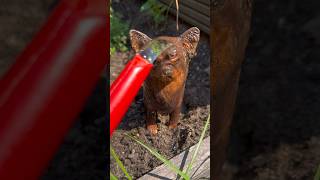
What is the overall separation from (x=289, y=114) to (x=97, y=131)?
0.17 meters

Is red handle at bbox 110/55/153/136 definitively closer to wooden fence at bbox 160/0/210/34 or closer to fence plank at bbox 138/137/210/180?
fence plank at bbox 138/137/210/180

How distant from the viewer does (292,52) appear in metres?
0.44

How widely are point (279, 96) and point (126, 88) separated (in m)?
0.24

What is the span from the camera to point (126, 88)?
0.65m

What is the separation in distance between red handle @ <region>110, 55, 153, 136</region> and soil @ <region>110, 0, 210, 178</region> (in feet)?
3.79

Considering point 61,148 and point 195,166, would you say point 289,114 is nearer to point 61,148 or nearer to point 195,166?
point 61,148

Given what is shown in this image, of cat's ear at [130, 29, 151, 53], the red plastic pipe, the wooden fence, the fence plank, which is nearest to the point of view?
the red plastic pipe

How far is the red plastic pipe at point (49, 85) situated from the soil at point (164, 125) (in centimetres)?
148

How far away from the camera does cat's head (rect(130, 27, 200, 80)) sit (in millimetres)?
1729

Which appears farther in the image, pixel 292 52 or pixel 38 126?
pixel 292 52

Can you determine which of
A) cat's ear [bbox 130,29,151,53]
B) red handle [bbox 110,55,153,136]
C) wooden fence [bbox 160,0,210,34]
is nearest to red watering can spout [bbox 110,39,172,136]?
red handle [bbox 110,55,153,136]

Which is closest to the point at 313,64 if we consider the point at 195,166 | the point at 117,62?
the point at 195,166

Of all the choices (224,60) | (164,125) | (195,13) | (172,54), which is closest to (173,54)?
(172,54)

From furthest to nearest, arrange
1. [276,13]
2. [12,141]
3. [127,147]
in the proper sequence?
[127,147]
[276,13]
[12,141]
